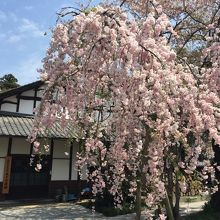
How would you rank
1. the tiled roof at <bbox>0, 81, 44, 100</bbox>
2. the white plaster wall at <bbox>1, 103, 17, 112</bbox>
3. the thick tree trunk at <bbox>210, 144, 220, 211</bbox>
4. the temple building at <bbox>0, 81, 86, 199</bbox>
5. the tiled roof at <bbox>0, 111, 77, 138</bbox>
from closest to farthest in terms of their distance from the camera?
the thick tree trunk at <bbox>210, 144, 220, 211</bbox> → the tiled roof at <bbox>0, 111, 77, 138</bbox> → the temple building at <bbox>0, 81, 86, 199</bbox> → the tiled roof at <bbox>0, 81, 44, 100</bbox> → the white plaster wall at <bbox>1, 103, 17, 112</bbox>

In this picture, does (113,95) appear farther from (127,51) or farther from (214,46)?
(214,46)

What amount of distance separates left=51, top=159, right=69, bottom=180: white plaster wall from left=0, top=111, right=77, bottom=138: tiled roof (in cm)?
178

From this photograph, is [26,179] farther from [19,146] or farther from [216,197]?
[216,197]

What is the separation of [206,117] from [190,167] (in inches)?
36.7

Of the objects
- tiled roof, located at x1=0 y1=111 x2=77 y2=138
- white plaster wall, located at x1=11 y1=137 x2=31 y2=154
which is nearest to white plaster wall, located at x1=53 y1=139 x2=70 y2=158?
tiled roof, located at x1=0 y1=111 x2=77 y2=138

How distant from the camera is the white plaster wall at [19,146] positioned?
16803 millimetres

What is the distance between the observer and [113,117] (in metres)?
6.62

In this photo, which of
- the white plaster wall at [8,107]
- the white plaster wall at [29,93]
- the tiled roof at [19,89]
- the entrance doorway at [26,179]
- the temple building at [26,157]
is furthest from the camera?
the white plaster wall at [29,93]

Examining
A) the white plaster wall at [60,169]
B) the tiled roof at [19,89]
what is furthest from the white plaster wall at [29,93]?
the white plaster wall at [60,169]

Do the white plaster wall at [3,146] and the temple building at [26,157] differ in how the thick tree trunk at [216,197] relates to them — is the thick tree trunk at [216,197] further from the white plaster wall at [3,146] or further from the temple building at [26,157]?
the white plaster wall at [3,146]

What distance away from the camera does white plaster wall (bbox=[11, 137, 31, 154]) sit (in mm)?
16803

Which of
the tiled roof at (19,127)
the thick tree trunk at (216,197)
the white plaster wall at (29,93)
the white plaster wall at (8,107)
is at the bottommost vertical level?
the thick tree trunk at (216,197)

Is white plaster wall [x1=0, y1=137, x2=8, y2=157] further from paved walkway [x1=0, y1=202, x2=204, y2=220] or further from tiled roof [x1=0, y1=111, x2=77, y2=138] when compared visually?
paved walkway [x1=0, y1=202, x2=204, y2=220]

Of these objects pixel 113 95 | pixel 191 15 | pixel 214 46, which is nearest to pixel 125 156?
pixel 113 95
